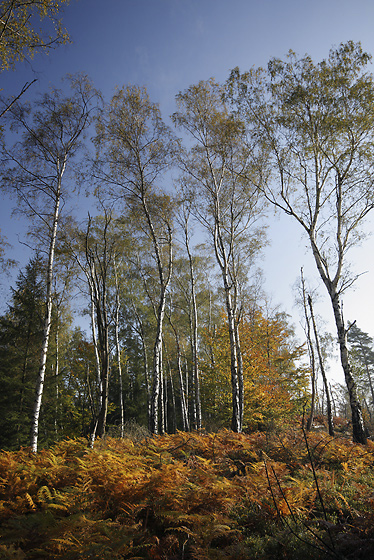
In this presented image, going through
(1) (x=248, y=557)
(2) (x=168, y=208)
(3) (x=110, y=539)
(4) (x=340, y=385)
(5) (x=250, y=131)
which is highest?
(5) (x=250, y=131)

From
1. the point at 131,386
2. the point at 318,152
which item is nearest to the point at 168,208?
the point at 318,152

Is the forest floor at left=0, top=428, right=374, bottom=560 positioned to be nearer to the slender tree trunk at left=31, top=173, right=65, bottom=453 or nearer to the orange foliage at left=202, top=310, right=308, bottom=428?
the slender tree trunk at left=31, top=173, right=65, bottom=453

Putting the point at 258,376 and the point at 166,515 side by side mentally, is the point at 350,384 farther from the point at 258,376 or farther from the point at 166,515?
the point at 166,515

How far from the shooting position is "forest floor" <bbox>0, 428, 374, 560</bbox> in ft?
6.86

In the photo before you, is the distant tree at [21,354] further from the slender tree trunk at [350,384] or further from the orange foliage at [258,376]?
the slender tree trunk at [350,384]

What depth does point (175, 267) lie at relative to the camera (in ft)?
56.0

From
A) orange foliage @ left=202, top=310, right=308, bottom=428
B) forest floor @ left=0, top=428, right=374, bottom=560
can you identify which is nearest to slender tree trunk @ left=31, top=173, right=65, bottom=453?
forest floor @ left=0, top=428, right=374, bottom=560

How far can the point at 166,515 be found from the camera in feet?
8.16

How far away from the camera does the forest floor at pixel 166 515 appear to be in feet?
6.86

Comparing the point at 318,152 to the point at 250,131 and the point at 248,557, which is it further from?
the point at 248,557

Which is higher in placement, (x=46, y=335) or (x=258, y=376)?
(x=46, y=335)

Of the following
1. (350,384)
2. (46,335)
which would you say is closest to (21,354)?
(46,335)

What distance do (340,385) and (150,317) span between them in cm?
2416

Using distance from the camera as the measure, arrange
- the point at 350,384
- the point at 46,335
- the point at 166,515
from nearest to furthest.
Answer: the point at 166,515, the point at 46,335, the point at 350,384
